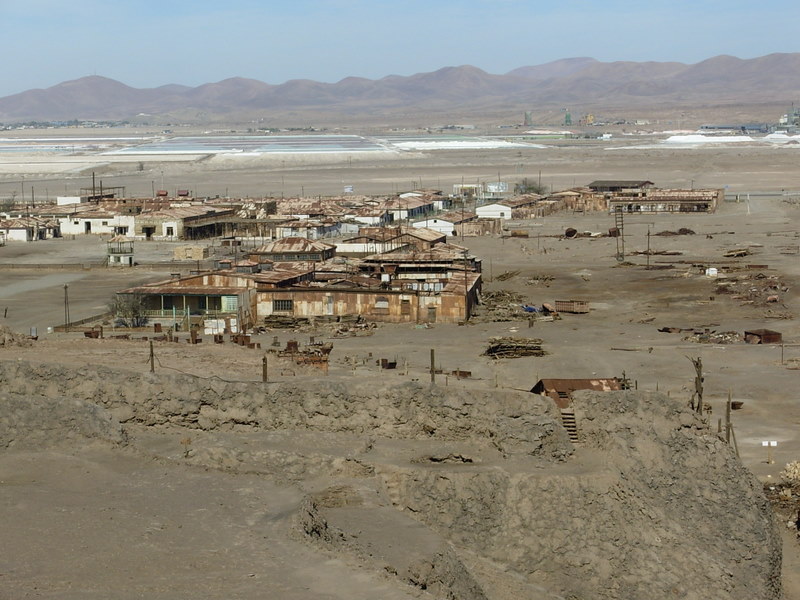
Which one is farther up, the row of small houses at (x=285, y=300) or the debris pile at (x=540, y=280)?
the row of small houses at (x=285, y=300)

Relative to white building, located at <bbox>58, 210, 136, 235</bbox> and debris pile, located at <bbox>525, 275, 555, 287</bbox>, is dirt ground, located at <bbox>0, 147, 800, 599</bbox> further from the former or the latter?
white building, located at <bbox>58, 210, 136, 235</bbox>

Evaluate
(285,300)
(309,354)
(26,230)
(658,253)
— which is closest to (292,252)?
(285,300)

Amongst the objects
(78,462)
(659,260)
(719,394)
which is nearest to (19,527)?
(78,462)

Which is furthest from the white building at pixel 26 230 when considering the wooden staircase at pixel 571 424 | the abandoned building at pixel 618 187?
the wooden staircase at pixel 571 424

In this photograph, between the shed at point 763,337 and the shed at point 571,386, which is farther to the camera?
the shed at point 763,337

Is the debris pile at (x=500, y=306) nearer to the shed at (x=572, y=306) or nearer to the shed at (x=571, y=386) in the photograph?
the shed at (x=572, y=306)

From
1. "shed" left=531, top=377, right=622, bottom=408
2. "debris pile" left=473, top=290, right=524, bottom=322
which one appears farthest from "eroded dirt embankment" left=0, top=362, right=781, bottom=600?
"debris pile" left=473, top=290, right=524, bottom=322
